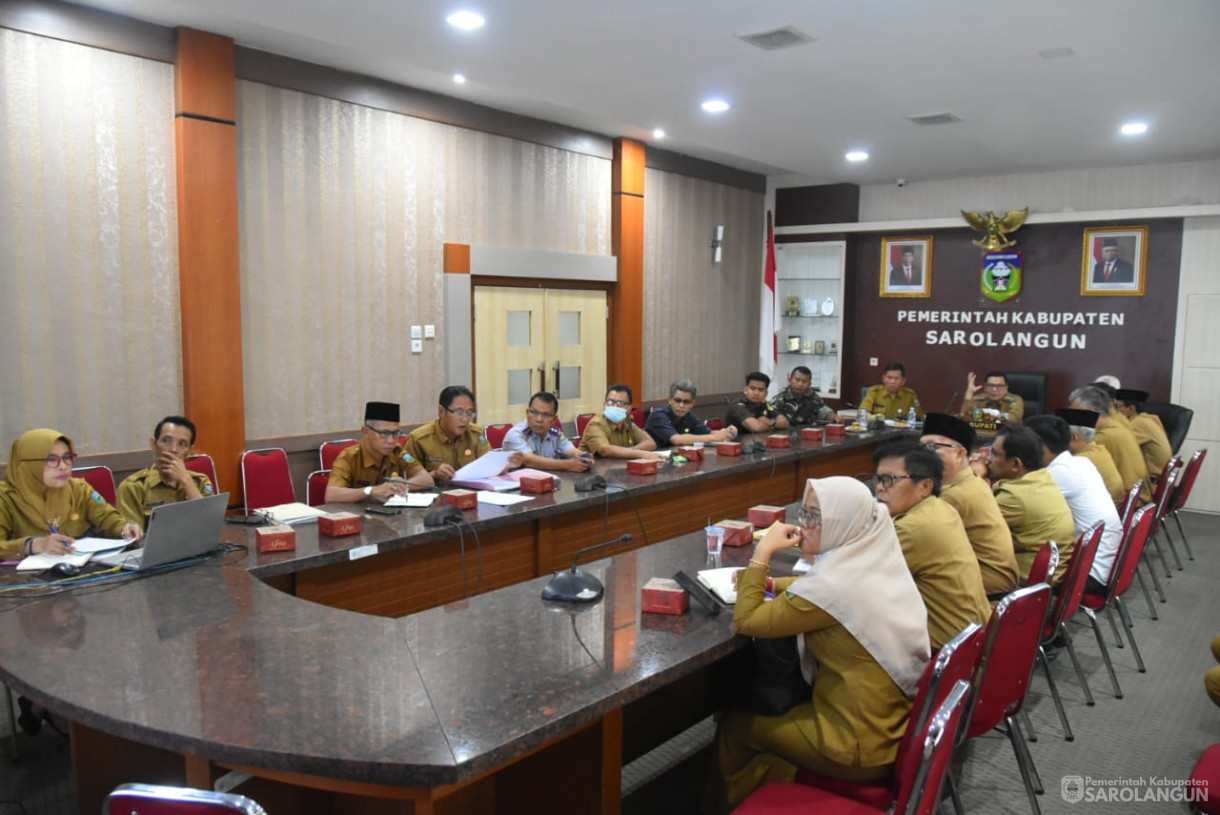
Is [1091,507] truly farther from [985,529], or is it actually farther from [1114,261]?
[1114,261]

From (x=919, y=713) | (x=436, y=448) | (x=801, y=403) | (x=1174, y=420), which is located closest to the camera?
(x=919, y=713)

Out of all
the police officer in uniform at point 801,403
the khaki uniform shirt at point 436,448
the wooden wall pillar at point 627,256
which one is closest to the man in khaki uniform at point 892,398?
the police officer in uniform at point 801,403

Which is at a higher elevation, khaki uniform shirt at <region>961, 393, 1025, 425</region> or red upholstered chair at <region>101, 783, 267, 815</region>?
khaki uniform shirt at <region>961, 393, 1025, 425</region>

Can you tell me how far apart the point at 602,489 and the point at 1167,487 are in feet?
10.4

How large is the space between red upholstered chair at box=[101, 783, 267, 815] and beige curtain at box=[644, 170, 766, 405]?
6.81 meters

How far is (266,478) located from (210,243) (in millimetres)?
1358

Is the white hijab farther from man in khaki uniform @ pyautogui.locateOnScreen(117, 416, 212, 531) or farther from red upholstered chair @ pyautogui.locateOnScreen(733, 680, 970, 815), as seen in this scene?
man in khaki uniform @ pyautogui.locateOnScreen(117, 416, 212, 531)

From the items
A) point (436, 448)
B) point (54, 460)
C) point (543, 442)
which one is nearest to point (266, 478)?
point (436, 448)

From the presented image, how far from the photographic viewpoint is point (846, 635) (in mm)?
2043

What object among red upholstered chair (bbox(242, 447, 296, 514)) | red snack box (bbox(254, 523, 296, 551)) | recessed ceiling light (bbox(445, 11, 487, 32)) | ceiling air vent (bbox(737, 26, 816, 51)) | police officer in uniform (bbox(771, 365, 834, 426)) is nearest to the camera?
red snack box (bbox(254, 523, 296, 551))

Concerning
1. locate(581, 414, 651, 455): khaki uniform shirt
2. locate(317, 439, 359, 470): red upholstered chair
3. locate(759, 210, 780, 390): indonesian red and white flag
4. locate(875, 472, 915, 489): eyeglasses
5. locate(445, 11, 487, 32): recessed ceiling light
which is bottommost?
locate(317, 439, 359, 470): red upholstered chair

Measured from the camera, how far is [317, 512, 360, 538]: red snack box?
3086mm

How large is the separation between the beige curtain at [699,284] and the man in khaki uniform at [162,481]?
4.94 metres

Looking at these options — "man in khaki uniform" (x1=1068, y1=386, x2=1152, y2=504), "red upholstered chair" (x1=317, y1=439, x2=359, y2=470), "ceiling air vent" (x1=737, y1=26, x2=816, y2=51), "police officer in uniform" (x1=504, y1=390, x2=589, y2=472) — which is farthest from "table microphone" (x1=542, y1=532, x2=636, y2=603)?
"man in khaki uniform" (x1=1068, y1=386, x2=1152, y2=504)
